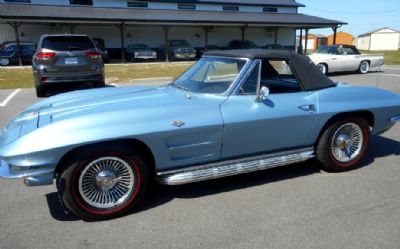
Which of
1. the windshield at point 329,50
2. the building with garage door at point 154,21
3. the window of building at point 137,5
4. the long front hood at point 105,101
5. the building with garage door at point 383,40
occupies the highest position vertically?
the window of building at point 137,5

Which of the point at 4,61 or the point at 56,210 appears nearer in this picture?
the point at 56,210

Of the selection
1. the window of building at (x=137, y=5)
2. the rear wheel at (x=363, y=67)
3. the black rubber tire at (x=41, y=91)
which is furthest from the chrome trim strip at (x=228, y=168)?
the window of building at (x=137, y=5)

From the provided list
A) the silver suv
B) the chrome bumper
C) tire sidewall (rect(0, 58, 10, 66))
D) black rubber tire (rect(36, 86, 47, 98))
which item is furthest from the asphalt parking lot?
tire sidewall (rect(0, 58, 10, 66))

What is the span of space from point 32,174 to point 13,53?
875 inches

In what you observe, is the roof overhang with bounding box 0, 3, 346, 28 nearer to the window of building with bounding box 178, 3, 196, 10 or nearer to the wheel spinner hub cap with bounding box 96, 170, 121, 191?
the window of building with bounding box 178, 3, 196, 10

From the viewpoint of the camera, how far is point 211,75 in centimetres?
428

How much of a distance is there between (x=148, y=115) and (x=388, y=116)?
10.8ft

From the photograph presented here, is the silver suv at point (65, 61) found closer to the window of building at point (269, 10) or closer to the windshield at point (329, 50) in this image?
the windshield at point (329, 50)

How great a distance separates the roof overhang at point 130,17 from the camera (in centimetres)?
2384

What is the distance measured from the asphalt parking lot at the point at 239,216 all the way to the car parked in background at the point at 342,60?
1240cm

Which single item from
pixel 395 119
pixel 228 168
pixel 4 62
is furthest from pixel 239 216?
pixel 4 62

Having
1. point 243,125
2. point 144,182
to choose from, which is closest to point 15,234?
point 144,182

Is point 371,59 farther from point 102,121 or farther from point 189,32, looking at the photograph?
point 189,32

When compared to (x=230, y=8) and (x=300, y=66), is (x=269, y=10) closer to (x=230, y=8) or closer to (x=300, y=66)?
(x=230, y=8)
